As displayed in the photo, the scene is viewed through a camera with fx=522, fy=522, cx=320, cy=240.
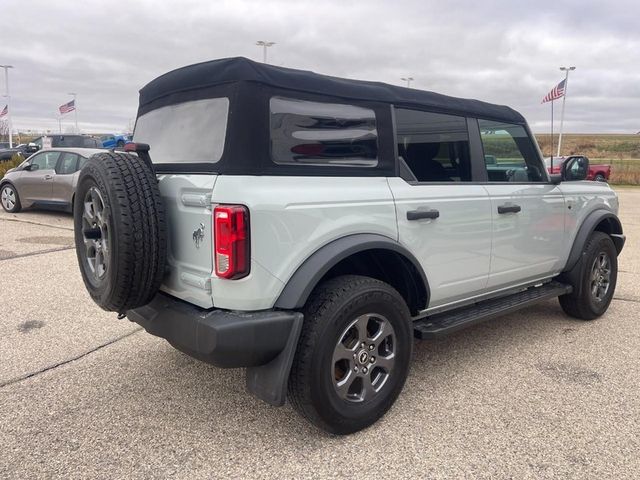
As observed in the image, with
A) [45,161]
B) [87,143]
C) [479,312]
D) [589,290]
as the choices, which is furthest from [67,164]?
[589,290]

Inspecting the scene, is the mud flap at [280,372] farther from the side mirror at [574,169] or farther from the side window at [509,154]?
the side mirror at [574,169]

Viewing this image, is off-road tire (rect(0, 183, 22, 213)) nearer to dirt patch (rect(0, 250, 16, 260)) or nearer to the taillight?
dirt patch (rect(0, 250, 16, 260))

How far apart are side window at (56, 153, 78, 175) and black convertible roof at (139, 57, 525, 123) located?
739 cm

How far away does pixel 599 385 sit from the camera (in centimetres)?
339

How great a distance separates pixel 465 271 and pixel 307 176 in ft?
4.64

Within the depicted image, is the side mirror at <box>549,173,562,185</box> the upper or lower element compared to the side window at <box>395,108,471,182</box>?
lower

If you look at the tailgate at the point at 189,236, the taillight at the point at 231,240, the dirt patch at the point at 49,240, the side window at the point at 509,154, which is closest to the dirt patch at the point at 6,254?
the dirt patch at the point at 49,240

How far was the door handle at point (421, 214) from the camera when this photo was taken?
3031 millimetres

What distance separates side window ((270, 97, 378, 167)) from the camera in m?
2.62

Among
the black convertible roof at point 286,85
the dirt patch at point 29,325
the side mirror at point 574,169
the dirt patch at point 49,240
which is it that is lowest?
the dirt patch at point 29,325

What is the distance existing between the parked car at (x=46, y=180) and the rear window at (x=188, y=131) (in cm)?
730

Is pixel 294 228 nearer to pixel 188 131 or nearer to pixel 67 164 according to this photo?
pixel 188 131

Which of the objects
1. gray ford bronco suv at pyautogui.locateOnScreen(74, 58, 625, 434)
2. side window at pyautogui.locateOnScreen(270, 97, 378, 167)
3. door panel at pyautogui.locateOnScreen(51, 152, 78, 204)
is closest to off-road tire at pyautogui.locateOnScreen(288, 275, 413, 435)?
gray ford bronco suv at pyautogui.locateOnScreen(74, 58, 625, 434)

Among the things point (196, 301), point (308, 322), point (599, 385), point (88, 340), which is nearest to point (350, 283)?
point (308, 322)
